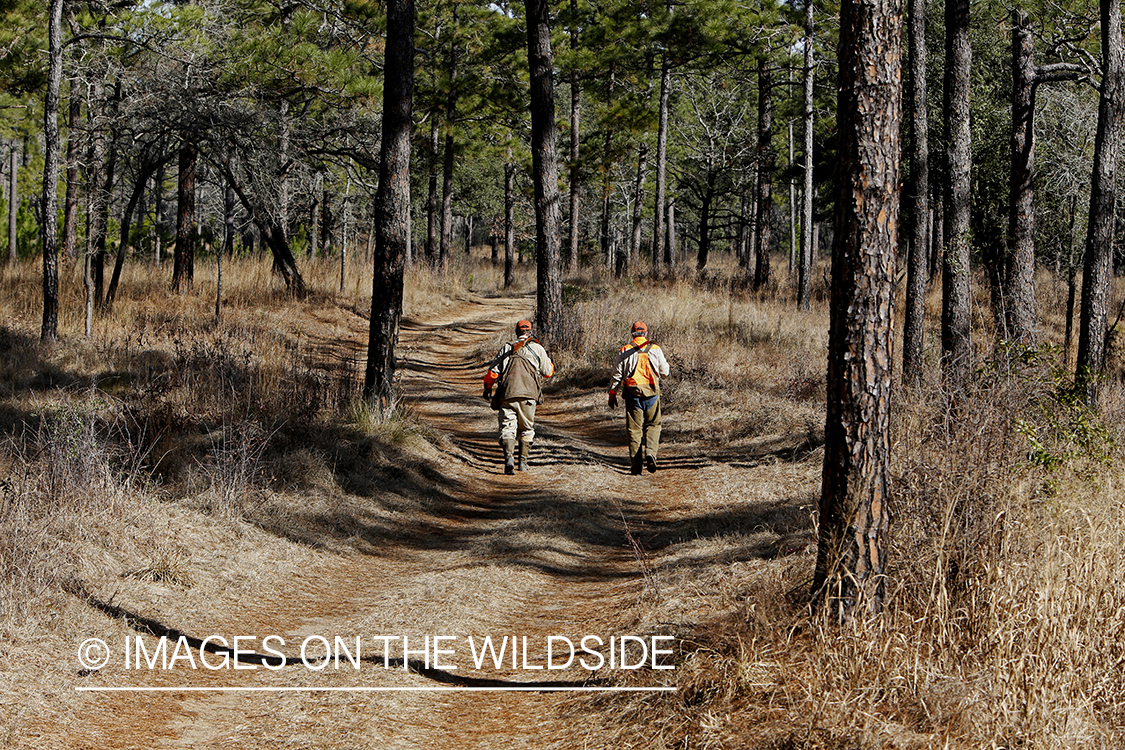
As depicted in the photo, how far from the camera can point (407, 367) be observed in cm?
1570

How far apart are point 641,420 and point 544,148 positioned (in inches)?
288

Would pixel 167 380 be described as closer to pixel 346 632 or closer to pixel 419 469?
pixel 419 469

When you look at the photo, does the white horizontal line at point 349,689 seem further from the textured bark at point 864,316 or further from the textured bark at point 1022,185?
the textured bark at point 1022,185

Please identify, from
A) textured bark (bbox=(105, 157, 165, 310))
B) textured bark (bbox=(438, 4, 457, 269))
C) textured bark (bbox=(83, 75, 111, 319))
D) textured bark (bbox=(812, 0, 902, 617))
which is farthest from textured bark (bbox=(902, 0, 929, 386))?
textured bark (bbox=(438, 4, 457, 269))

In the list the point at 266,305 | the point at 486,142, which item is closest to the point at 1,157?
the point at 486,142

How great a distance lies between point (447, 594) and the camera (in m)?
6.27

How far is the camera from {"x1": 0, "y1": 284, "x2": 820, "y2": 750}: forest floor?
4.37m

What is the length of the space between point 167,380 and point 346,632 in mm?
5024

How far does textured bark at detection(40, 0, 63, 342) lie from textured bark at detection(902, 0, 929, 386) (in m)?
11.8

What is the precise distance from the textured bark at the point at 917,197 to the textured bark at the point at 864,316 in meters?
7.38

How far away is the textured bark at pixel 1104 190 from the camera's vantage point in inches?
403

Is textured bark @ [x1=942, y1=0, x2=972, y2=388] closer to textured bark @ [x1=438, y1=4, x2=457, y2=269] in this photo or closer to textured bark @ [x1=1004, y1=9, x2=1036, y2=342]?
textured bark @ [x1=1004, y1=9, x2=1036, y2=342]

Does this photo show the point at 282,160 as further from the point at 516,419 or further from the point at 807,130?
the point at 807,130

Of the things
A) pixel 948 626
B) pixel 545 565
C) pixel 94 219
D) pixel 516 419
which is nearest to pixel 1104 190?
pixel 516 419
